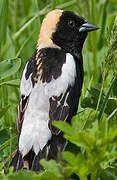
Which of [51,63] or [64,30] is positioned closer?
[51,63]

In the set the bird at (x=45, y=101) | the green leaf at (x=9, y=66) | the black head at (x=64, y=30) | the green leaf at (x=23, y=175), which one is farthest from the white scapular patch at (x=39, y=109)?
the green leaf at (x=23, y=175)

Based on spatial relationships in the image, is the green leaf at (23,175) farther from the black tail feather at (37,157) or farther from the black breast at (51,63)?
the black breast at (51,63)

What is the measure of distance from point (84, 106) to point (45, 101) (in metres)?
0.30

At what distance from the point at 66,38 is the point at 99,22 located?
1.16m

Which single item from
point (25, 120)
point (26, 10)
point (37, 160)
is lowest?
point (37, 160)

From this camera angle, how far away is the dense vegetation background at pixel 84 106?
216 cm

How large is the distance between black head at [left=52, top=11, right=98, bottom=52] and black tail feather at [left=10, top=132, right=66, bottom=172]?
77 centimetres

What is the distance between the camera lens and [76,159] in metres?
2.14

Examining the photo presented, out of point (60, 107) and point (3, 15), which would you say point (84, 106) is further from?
point (3, 15)

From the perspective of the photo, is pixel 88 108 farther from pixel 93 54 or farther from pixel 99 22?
pixel 99 22

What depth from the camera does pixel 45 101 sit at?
10.6 feet

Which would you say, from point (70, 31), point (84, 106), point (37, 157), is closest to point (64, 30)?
point (70, 31)

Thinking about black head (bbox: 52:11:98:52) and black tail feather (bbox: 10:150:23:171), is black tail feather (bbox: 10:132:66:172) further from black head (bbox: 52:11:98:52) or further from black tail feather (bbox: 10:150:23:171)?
black head (bbox: 52:11:98:52)

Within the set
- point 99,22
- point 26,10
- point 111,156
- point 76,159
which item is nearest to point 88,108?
point 111,156
